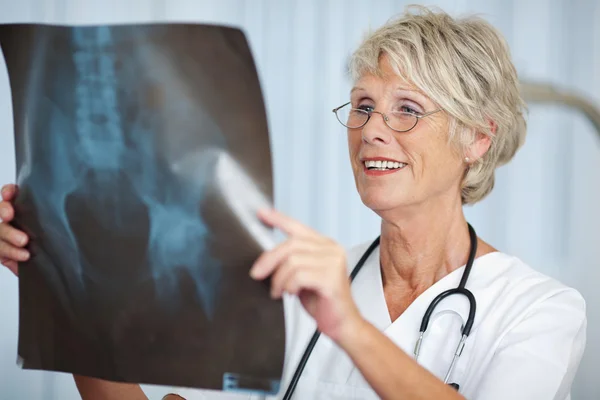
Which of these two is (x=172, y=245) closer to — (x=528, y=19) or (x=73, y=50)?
(x=73, y=50)

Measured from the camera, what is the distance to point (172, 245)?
699 mm

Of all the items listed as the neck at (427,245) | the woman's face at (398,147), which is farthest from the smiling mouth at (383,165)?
the neck at (427,245)

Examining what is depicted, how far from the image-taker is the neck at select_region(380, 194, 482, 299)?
113 cm

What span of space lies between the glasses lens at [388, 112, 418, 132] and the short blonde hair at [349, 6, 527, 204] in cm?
4

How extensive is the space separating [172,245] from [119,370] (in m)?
0.16

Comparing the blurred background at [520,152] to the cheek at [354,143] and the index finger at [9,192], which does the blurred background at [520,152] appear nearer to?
the cheek at [354,143]

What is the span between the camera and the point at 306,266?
62cm

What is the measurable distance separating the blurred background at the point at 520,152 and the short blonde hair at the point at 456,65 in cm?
80

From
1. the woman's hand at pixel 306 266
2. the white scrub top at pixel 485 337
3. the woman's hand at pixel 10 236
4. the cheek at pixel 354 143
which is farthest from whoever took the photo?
the cheek at pixel 354 143

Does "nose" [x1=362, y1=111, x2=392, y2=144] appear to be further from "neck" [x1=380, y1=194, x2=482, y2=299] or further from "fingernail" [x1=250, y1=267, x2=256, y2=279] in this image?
"fingernail" [x1=250, y1=267, x2=256, y2=279]

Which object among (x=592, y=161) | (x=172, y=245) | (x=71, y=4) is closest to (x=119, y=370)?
(x=172, y=245)

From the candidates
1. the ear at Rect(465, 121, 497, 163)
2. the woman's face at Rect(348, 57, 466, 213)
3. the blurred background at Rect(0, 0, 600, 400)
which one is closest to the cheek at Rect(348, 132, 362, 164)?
the woman's face at Rect(348, 57, 466, 213)

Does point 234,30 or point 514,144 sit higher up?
point 234,30

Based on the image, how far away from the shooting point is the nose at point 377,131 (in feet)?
3.39
